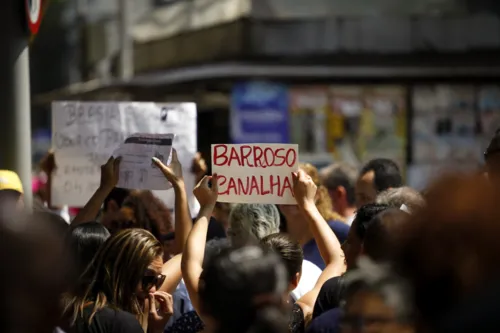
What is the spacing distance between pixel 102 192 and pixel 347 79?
10891 millimetres

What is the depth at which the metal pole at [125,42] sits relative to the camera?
20453 millimetres

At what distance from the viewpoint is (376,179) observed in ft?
25.6

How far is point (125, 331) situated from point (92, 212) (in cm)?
202

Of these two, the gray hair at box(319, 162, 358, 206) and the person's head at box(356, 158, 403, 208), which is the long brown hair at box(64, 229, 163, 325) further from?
the gray hair at box(319, 162, 358, 206)

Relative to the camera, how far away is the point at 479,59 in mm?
17125

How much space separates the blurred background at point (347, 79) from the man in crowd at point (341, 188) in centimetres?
710

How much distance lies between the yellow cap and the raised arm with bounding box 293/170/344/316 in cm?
162

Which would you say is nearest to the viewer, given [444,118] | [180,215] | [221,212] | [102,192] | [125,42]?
[180,215]

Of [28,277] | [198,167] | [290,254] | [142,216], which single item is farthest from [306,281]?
[28,277]

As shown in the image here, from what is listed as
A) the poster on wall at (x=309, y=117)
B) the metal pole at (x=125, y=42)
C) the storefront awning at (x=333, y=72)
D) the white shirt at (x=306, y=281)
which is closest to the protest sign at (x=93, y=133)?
the white shirt at (x=306, y=281)

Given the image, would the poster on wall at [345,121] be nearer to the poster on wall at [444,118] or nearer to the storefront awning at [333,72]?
the storefront awning at [333,72]

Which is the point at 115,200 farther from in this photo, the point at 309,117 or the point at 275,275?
the point at 309,117

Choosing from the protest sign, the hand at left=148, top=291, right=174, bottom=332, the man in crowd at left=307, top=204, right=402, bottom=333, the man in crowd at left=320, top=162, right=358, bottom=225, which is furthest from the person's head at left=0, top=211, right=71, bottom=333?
the man in crowd at left=320, top=162, right=358, bottom=225

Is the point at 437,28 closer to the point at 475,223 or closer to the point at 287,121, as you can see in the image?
the point at 287,121
